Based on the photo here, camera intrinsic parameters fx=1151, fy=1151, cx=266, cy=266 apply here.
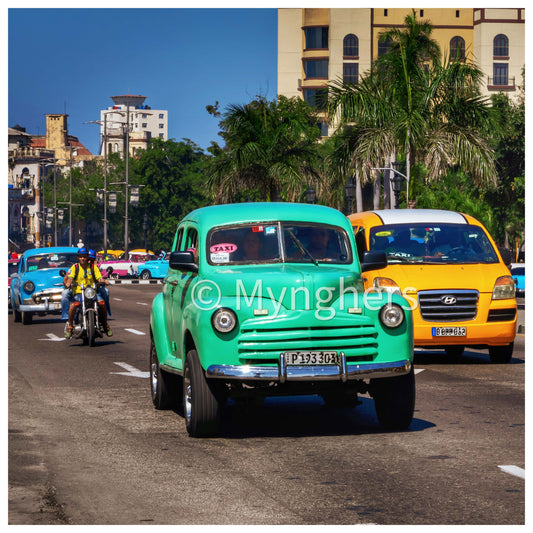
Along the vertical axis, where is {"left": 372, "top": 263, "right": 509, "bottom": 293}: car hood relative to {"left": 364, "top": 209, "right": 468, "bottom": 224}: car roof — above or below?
below

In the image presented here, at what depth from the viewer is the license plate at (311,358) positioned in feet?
30.1

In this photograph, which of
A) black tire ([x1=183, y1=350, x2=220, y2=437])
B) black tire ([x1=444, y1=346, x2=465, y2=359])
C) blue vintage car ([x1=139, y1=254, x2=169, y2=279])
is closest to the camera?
black tire ([x1=183, y1=350, x2=220, y2=437])

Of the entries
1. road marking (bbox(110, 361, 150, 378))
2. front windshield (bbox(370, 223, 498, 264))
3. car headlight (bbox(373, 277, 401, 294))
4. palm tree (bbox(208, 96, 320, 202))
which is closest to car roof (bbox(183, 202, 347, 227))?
road marking (bbox(110, 361, 150, 378))

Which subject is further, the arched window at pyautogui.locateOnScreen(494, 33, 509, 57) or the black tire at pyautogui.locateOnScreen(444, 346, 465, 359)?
the arched window at pyautogui.locateOnScreen(494, 33, 509, 57)

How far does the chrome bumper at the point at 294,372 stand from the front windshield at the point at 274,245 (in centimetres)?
162

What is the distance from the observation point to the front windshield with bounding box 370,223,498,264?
1670 cm

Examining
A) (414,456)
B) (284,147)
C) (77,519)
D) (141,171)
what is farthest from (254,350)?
(141,171)

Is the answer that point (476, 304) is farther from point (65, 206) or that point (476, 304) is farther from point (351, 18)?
point (65, 206)

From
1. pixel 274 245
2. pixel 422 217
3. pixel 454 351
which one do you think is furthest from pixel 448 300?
pixel 274 245

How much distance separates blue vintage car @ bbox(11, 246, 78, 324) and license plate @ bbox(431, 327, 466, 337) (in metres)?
14.6

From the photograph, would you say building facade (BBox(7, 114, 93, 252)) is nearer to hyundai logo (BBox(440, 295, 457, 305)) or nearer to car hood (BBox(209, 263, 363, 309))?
hyundai logo (BBox(440, 295, 457, 305))

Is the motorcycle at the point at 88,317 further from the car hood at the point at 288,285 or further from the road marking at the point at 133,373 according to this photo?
the car hood at the point at 288,285

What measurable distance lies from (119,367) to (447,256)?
16.4 ft

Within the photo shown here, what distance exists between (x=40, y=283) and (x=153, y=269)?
141 feet
